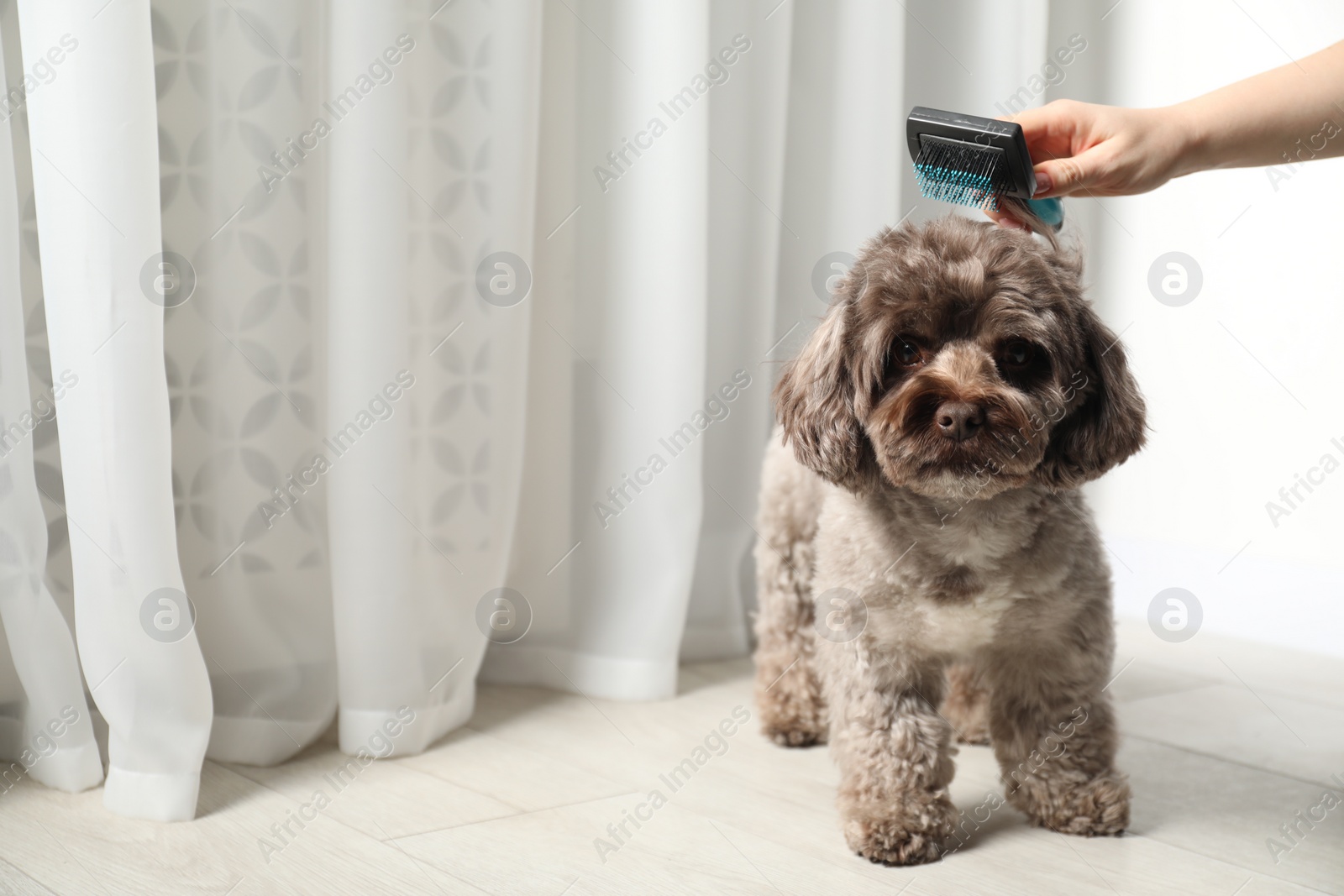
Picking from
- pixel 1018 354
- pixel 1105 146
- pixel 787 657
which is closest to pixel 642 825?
pixel 787 657

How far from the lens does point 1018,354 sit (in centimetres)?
156

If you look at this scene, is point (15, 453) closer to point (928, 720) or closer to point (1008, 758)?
point (928, 720)

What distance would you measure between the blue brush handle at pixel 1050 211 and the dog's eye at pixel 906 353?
321 mm

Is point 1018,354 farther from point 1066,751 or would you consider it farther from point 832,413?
point 1066,751

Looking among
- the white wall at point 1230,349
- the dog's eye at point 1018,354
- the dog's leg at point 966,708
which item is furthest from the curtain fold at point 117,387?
the white wall at point 1230,349

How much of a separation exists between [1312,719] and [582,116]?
196 cm

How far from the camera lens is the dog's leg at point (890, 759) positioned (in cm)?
163

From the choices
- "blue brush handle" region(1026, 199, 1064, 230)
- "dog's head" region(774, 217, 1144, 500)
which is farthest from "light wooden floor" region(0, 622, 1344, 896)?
"blue brush handle" region(1026, 199, 1064, 230)

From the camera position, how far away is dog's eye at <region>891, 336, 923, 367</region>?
159 centimetres

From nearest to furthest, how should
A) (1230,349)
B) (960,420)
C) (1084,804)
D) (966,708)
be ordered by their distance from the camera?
(960,420)
(1084,804)
(966,708)
(1230,349)

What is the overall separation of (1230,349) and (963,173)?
1729mm

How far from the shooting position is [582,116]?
242 centimetres

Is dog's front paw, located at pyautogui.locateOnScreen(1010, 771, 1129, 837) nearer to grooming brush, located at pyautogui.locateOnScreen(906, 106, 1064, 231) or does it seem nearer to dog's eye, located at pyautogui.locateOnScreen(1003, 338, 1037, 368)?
dog's eye, located at pyautogui.locateOnScreen(1003, 338, 1037, 368)

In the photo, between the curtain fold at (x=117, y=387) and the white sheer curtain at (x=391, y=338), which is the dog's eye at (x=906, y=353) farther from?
the curtain fold at (x=117, y=387)
